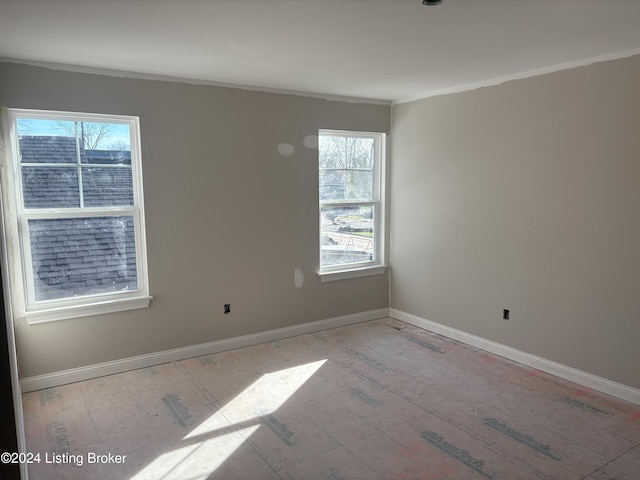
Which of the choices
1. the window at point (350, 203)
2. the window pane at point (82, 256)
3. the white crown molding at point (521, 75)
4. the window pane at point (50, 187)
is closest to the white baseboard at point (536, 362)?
the window at point (350, 203)

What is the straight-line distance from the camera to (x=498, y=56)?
3.11 metres

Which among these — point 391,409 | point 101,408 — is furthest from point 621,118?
point 101,408

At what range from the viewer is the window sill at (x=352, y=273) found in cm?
472

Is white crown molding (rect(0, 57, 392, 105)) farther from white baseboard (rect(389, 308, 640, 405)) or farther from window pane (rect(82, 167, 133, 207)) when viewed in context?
white baseboard (rect(389, 308, 640, 405))

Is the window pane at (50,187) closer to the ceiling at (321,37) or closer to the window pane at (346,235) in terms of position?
the ceiling at (321,37)

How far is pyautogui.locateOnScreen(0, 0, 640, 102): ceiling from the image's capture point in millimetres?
2201

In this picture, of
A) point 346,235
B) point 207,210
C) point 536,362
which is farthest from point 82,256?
point 536,362

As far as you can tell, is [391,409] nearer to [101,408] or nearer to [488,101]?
[101,408]

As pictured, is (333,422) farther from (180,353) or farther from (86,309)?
(86,309)

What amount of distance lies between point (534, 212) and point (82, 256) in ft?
11.9

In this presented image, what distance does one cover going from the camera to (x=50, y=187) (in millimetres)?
3408

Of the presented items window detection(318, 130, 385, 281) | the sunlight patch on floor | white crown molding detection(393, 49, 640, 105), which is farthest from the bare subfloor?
white crown molding detection(393, 49, 640, 105)

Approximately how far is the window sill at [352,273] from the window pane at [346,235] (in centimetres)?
13

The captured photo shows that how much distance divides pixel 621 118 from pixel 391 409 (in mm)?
2531
